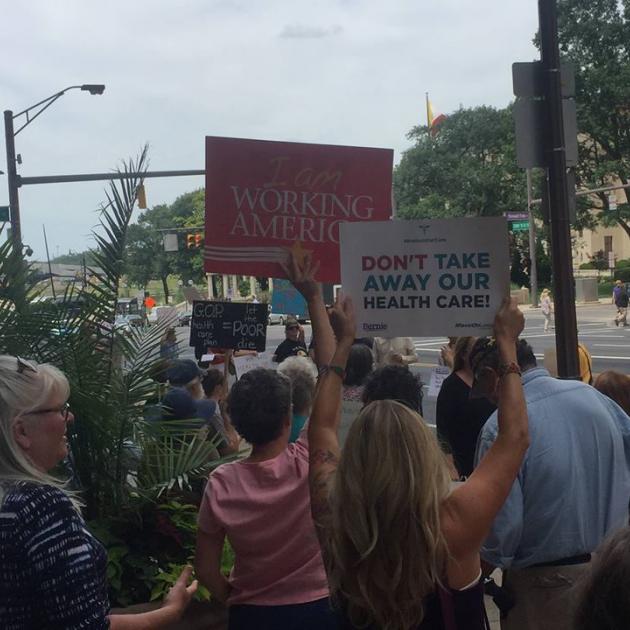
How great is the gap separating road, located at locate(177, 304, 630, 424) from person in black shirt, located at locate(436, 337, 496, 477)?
349 inches

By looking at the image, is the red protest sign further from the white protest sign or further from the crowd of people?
the white protest sign

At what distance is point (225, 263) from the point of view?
13.4ft

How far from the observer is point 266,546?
3.07 metres

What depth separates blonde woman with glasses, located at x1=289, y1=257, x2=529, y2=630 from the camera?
2229mm

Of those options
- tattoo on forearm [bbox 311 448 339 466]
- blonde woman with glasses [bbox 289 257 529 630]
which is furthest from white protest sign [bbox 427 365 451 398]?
blonde woman with glasses [bbox 289 257 529 630]

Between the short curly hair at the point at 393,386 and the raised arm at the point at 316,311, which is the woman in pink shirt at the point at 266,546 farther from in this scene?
the short curly hair at the point at 393,386

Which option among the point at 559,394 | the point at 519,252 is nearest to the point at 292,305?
the point at 559,394

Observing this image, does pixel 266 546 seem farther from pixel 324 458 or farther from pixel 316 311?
A: pixel 316 311

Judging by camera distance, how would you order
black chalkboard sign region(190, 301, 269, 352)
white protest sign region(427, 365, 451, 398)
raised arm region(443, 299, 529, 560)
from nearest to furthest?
raised arm region(443, 299, 529, 560), white protest sign region(427, 365, 451, 398), black chalkboard sign region(190, 301, 269, 352)

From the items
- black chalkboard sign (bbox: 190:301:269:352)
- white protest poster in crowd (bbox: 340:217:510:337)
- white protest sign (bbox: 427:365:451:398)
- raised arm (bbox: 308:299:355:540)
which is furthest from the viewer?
black chalkboard sign (bbox: 190:301:269:352)

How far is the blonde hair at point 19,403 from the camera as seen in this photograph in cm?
215

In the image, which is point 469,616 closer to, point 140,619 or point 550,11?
point 140,619

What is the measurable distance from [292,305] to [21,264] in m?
6.28

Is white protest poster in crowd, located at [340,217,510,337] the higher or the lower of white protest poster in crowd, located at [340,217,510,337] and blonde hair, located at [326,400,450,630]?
the higher
